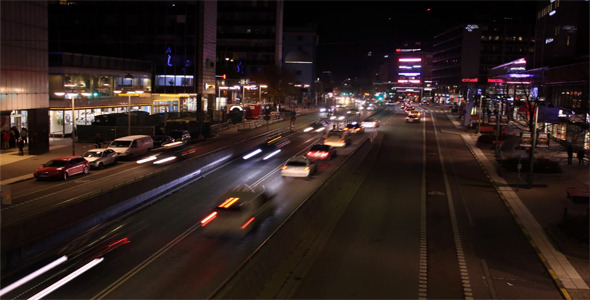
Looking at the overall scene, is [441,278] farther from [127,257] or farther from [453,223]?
[127,257]

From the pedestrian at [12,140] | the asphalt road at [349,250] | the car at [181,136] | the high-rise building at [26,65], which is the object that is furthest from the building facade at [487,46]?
the asphalt road at [349,250]

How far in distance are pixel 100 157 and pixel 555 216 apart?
24.7 m

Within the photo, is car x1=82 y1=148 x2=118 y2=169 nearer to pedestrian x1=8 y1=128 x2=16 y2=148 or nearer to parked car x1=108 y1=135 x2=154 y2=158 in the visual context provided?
parked car x1=108 y1=135 x2=154 y2=158

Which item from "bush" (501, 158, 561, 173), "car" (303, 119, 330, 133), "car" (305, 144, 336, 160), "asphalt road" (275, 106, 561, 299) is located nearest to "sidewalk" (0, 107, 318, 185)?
"car" (305, 144, 336, 160)

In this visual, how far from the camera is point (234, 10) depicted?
11312 centimetres

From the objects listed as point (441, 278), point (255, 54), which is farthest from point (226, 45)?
point (441, 278)

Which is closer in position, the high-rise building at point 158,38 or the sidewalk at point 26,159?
the sidewalk at point 26,159

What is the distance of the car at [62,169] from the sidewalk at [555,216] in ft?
72.5

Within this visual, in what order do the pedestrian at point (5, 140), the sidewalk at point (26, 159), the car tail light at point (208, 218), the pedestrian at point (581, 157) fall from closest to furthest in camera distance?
1. the car tail light at point (208, 218)
2. the sidewalk at point (26, 159)
3. the pedestrian at point (581, 157)
4. the pedestrian at point (5, 140)

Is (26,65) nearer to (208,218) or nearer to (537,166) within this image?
(208,218)

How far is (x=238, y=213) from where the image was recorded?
800 inches

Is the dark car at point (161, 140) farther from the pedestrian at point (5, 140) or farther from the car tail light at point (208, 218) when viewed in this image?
the car tail light at point (208, 218)

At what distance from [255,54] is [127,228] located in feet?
321

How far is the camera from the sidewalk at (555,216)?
14.7 metres
